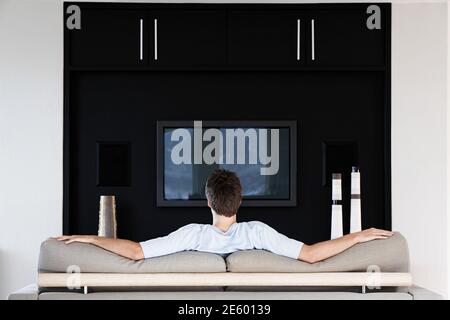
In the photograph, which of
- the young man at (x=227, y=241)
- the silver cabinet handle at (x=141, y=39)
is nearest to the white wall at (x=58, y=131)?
the silver cabinet handle at (x=141, y=39)

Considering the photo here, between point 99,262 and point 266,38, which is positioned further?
point 266,38

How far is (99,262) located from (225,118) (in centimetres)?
346

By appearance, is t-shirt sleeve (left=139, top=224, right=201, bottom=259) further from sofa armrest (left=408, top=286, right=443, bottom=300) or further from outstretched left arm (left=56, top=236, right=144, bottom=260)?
Answer: sofa armrest (left=408, top=286, right=443, bottom=300)

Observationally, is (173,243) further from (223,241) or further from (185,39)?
(185,39)

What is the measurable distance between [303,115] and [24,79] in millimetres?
2072

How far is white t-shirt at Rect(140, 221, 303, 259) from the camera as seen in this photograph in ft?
8.10

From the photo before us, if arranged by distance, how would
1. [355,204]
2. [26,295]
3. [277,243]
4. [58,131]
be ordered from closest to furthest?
1. [26,295]
2. [277,243]
3. [355,204]
4. [58,131]

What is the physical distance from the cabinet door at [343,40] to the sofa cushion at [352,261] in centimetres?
342

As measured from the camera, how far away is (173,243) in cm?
250

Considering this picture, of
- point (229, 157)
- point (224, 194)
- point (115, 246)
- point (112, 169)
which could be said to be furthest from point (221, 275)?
point (112, 169)

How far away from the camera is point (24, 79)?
5715 millimetres

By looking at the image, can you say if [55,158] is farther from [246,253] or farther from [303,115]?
[246,253]
